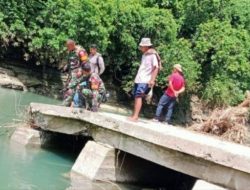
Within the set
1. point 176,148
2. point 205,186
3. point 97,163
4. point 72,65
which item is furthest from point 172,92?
point 205,186

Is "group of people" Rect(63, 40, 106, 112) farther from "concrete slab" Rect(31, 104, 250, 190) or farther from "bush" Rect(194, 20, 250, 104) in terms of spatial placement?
"bush" Rect(194, 20, 250, 104)

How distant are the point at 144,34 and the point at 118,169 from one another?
2645 cm

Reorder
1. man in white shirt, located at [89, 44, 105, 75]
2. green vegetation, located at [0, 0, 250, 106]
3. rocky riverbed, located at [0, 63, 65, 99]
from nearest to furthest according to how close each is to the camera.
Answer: man in white shirt, located at [89, 44, 105, 75]
rocky riverbed, located at [0, 63, 65, 99]
green vegetation, located at [0, 0, 250, 106]

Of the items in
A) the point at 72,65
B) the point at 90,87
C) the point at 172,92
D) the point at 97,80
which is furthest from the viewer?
the point at 172,92

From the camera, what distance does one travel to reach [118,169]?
33.8 feet

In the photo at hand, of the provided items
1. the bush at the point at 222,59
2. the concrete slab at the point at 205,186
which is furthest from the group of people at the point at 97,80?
the bush at the point at 222,59

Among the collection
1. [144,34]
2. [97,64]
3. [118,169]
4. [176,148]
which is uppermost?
[144,34]

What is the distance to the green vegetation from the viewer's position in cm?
3238

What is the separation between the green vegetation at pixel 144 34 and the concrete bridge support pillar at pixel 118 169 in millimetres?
20720

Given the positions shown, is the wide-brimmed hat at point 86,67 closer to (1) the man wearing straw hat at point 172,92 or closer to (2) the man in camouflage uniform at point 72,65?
(2) the man in camouflage uniform at point 72,65

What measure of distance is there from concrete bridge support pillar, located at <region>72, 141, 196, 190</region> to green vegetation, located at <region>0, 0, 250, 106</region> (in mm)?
20720

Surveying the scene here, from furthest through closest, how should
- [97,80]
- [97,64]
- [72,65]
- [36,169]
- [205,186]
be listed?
[72,65] → [97,64] → [97,80] → [36,169] → [205,186]

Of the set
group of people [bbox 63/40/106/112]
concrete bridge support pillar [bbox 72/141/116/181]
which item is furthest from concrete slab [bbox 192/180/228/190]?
group of people [bbox 63/40/106/112]

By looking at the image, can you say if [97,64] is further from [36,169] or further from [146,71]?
[36,169]
